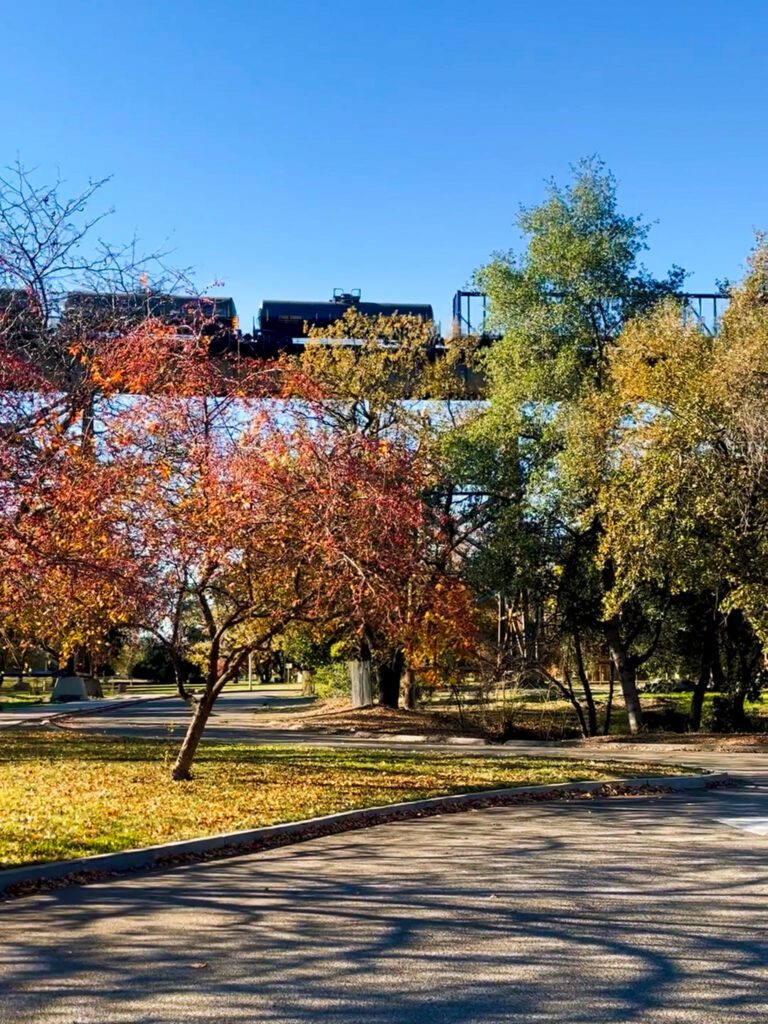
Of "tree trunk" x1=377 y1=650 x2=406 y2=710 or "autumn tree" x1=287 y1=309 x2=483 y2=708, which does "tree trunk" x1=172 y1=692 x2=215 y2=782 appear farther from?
"tree trunk" x1=377 y1=650 x2=406 y2=710

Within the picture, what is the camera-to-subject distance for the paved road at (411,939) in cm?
555

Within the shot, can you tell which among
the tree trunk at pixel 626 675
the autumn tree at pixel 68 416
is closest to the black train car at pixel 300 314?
the tree trunk at pixel 626 675

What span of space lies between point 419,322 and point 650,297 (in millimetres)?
6686

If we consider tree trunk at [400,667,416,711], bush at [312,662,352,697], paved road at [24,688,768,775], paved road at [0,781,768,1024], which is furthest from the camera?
bush at [312,662,352,697]

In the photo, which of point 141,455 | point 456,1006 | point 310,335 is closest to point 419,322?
point 310,335

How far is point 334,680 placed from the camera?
39.0m

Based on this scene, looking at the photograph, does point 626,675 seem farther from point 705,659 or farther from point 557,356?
point 557,356

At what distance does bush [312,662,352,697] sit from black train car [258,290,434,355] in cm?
1206

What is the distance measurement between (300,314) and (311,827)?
2476 centimetres

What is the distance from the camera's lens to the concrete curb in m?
8.84

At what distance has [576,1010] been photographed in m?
5.47

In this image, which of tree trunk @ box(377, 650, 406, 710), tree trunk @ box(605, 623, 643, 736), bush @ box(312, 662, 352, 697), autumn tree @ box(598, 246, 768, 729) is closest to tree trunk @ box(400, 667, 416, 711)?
tree trunk @ box(377, 650, 406, 710)

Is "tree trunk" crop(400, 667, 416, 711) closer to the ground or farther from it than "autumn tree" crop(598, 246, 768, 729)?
closer to the ground

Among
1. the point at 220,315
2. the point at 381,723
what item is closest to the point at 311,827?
the point at 220,315
